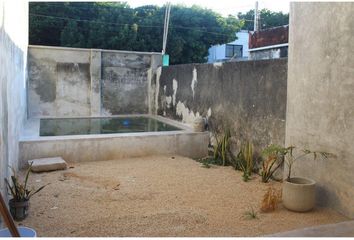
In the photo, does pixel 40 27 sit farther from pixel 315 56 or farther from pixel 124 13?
pixel 315 56

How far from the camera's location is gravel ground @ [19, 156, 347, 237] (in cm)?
360

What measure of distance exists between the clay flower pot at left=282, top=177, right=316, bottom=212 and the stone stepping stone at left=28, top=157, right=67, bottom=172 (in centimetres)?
371

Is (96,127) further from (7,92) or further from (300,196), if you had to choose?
(300,196)

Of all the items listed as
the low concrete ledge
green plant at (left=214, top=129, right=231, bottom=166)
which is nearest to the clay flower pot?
green plant at (left=214, top=129, right=231, bottom=166)

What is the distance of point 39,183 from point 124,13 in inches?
578

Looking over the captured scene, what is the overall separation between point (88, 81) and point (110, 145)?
4.93 meters

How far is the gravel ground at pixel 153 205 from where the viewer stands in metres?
3.60

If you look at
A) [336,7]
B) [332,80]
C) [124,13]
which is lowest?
[332,80]

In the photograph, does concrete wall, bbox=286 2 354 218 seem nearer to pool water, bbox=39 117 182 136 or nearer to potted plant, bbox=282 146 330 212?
potted plant, bbox=282 146 330 212

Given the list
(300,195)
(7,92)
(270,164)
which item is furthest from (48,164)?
(300,195)

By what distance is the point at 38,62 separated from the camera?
34.7 ft

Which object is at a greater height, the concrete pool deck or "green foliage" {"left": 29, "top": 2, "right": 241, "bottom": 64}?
"green foliage" {"left": 29, "top": 2, "right": 241, "bottom": 64}

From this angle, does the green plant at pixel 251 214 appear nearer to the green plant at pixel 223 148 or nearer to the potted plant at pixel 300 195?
the potted plant at pixel 300 195

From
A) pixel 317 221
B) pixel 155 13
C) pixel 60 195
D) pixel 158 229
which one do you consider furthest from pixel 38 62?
pixel 155 13
